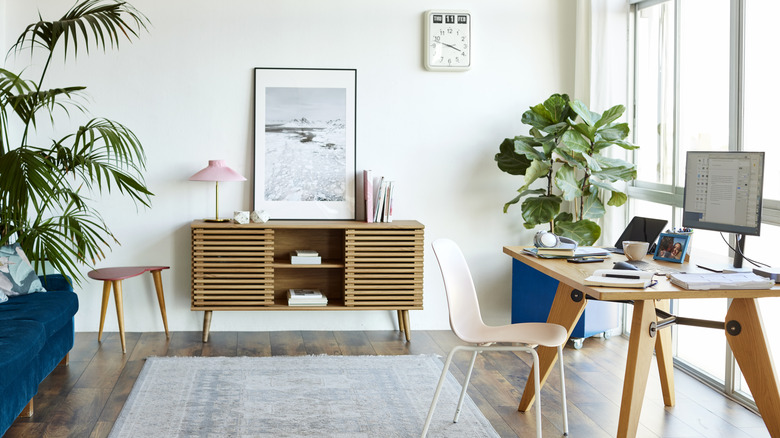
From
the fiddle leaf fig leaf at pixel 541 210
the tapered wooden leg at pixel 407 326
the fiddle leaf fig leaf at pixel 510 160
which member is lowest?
the tapered wooden leg at pixel 407 326

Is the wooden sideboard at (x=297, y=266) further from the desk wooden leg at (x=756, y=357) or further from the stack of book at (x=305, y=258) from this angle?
the desk wooden leg at (x=756, y=357)

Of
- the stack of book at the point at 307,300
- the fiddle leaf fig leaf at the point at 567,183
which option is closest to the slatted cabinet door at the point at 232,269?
the stack of book at the point at 307,300

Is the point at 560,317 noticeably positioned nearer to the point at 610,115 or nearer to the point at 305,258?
the point at 610,115

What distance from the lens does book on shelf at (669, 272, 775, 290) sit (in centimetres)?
270

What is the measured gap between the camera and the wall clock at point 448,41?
5176mm

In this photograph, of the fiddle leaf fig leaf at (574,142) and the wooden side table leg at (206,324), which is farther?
the wooden side table leg at (206,324)

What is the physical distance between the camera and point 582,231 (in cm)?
476

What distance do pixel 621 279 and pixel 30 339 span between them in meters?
2.39

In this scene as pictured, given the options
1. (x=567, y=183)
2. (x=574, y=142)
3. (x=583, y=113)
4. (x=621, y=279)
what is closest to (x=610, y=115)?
(x=583, y=113)

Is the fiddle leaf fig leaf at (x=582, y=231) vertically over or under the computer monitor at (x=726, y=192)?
under

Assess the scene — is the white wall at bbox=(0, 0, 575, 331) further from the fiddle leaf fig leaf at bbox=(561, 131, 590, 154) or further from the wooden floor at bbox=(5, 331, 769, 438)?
the fiddle leaf fig leaf at bbox=(561, 131, 590, 154)

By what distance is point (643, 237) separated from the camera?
405cm

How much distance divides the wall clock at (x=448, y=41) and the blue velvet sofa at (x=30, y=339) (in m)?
2.72

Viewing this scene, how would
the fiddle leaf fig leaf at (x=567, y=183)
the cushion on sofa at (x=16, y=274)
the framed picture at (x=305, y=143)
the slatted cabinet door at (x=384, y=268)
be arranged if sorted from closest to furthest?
1. the cushion on sofa at (x=16, y=274)
2. the fiddle leaf fig leaf at (x=567, y=183)
3. the slatted cabinet door at (x=384, y=268)
4. the framed picture at (x=305, y=143)
